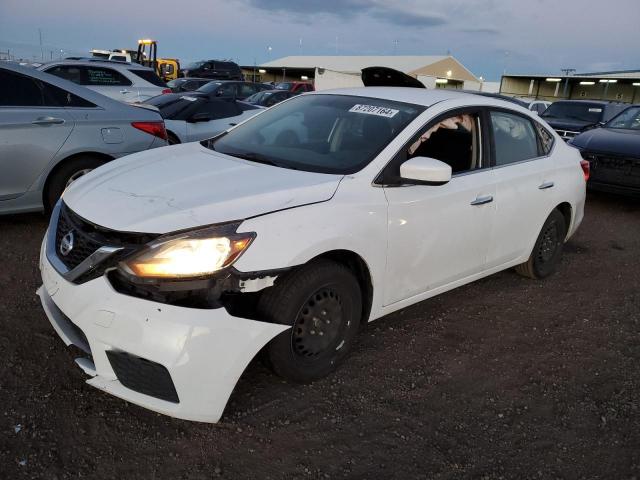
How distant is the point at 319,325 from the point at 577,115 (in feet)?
39.0

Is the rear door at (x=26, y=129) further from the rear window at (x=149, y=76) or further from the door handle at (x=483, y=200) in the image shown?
the rear window at (x=149, y=76)

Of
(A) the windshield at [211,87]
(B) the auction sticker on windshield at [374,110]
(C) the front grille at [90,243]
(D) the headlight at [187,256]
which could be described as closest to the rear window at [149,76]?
(A) the windshield at [211,87]

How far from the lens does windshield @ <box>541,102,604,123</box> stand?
12.2 meters

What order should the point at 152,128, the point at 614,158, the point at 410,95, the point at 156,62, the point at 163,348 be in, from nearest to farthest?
the point at 163,348 → the point at 410,95 → the point at 152,128 → the point at 614,158 → the point at 156,62

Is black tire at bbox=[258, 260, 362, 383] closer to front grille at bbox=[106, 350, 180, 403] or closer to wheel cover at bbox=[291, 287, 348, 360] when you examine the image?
wheel cover at bbox=[291, 287, 348, 360]

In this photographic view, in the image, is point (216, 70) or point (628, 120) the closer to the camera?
point (628, 120)

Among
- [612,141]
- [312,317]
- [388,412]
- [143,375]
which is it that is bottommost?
[388,412]

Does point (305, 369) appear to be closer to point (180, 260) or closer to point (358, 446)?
point (358, 446)

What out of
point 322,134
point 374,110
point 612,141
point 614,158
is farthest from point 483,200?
point 612,141

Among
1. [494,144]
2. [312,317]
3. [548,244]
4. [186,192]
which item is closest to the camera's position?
[186,192]

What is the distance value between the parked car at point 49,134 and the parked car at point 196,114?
1.88 meters

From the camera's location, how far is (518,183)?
393 cm

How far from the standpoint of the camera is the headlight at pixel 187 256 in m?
2.31

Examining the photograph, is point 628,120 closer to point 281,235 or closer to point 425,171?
point 425,171
